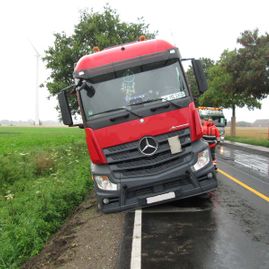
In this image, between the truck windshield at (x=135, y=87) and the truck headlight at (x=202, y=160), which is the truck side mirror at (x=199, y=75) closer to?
the truck windshield at (x=135, y=87)

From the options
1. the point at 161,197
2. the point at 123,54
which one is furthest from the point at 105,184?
the point at 123,54

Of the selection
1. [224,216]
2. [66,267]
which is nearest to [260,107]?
[224,216]

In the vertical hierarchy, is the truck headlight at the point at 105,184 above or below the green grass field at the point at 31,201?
above

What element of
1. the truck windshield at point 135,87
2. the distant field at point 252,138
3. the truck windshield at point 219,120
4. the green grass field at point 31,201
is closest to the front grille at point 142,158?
the truck windshield at point 135,87

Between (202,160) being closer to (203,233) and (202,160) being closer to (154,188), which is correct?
(154,188)

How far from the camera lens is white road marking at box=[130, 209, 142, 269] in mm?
5480

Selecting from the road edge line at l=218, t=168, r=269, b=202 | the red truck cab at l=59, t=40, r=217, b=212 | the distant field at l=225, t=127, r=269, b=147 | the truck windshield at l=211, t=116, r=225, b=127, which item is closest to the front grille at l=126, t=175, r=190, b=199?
the red truck cab at l=59, t=40, r=217, b=212

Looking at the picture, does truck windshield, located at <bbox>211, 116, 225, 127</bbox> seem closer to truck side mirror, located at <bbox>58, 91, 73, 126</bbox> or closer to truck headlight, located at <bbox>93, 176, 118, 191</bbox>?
truck side mirror, located at <bbox>58, 91, 73, 126</bbox>

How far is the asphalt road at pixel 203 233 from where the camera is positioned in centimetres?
551

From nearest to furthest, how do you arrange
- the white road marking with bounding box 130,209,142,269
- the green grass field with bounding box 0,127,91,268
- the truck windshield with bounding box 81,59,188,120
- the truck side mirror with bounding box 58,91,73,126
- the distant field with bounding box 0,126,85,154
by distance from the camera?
the white road marking with bounding box 130,209,142,269
the green grass field with bounding box 0,127,91,268
the truck windshield with bounding box 81,59,188,120
the truck side mirror with bounding box 58,91,73,126
the distant field with bounding box 0,126,85,154

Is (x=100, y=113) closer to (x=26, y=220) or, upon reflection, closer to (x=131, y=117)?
(x=131, y=117)

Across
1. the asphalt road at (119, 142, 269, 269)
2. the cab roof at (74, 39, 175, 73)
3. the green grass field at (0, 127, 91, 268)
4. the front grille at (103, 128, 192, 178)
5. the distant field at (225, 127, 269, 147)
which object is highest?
the cab roof at (74, 39, 175, 73)

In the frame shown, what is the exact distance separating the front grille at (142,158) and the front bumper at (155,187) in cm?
9

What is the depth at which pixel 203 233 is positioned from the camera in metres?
6.75
